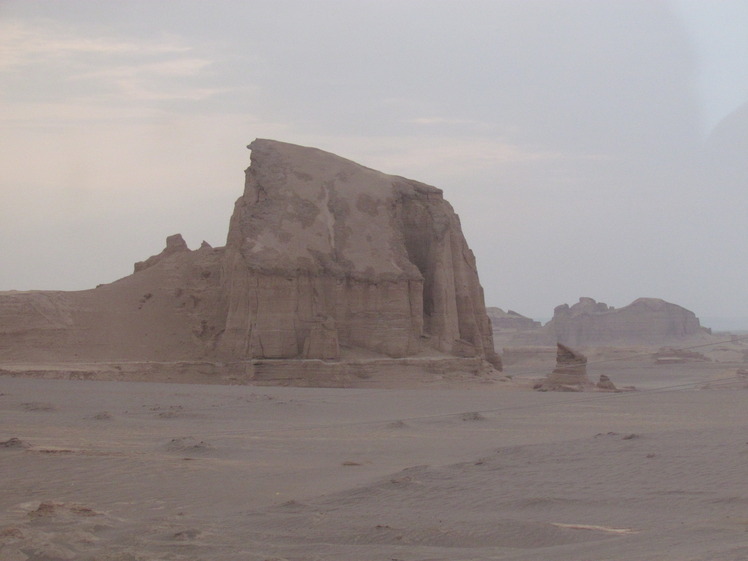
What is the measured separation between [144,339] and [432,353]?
9354 mm

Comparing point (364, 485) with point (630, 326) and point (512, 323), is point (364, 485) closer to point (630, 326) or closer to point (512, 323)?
point (630, 326)

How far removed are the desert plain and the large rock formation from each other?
921 centimetres

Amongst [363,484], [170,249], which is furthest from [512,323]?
[363,484]

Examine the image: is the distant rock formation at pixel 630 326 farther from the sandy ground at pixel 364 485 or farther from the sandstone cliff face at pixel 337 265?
the sandy ground at pixel 364 485

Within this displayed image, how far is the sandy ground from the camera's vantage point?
7207mm

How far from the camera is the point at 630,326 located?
252 ft

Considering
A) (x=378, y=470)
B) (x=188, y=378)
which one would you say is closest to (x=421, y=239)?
(x=188, y=378)

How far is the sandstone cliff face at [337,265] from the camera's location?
26844mm

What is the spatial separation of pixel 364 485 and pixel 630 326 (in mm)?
71157

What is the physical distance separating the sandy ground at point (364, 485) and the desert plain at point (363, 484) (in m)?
0.03

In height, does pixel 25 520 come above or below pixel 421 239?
below

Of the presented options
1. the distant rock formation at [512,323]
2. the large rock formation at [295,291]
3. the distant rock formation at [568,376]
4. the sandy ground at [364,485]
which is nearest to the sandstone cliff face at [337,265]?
the large rock formation at [295,291]

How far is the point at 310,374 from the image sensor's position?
25844 millimetres

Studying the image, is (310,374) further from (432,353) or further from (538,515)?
(538,515)
